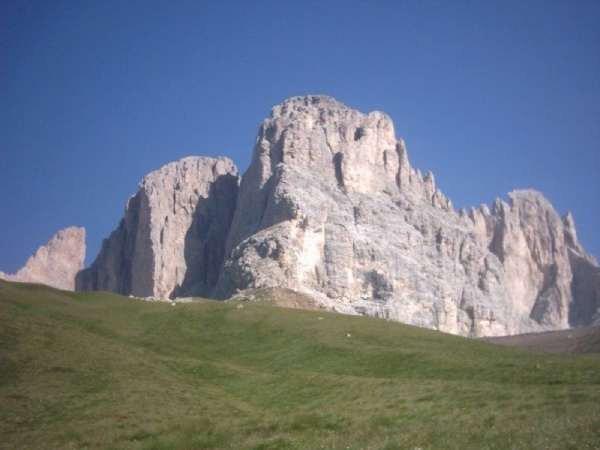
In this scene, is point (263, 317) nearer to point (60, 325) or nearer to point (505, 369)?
point (60, 325)

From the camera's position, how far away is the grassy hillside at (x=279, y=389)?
2886cm

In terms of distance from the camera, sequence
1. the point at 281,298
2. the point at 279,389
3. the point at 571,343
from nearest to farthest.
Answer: the point at 279,389, the point at 571,343, the point at 281,298

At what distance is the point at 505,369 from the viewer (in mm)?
42000

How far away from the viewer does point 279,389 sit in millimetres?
46875

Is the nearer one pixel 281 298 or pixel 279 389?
pixel 279 389

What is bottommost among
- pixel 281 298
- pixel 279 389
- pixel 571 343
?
pixel 279 389

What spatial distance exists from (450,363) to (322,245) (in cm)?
13451

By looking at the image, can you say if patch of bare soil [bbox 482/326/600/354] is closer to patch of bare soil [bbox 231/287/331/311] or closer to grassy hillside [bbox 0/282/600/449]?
patch of bare soil [bbox 231/287/331/311]

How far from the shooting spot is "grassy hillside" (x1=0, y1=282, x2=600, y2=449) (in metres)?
28.9

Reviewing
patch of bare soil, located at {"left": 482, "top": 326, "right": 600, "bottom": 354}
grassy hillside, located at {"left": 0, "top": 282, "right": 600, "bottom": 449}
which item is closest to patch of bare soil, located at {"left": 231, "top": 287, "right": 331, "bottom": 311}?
patch of bare soil, located at {"left": 482, "top": 326, "right": 600, "bottom": 354}

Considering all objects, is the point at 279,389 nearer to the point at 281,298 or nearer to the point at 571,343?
the point at 571,343

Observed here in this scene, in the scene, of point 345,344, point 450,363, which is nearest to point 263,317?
point 345,344

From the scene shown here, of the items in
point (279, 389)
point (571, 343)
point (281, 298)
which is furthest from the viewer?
point (281, 298)

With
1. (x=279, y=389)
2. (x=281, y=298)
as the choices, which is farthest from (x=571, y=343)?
(x=279, y=389)
